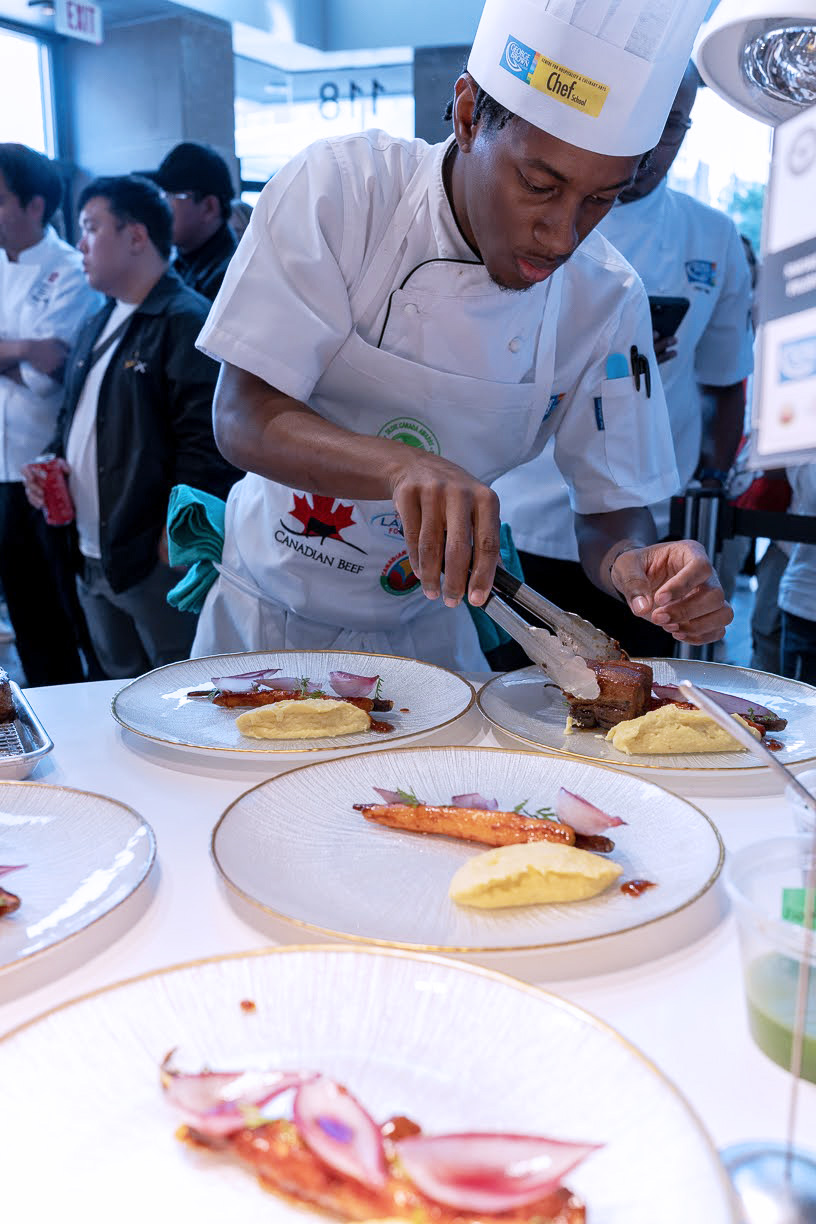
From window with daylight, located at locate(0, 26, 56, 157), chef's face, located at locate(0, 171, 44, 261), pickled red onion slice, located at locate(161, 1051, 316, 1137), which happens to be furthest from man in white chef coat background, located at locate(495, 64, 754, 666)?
window with daylight, located at locate(0, 26, 56, 157)

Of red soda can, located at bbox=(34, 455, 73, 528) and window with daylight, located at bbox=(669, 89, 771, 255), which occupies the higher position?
window with daylight, located at bbox=(669, 89, 771, 255)

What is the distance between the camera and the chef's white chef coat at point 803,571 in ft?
8.80

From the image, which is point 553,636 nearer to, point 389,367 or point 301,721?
point 301,721

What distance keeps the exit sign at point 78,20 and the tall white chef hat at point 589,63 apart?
5.62 m

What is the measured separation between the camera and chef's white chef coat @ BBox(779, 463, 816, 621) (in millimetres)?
2684

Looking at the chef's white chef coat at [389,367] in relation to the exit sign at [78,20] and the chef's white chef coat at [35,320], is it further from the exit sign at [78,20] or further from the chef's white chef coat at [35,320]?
the exit sign at [78,20]

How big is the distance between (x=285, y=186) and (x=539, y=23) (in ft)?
1.59

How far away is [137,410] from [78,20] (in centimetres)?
406

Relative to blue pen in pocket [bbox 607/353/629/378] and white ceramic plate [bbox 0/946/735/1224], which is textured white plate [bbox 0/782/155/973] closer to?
white ceramic plate [bbox 0/946/735/1224]

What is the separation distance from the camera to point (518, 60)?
1.60 metres

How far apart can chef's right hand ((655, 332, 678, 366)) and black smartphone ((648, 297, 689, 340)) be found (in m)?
0.01

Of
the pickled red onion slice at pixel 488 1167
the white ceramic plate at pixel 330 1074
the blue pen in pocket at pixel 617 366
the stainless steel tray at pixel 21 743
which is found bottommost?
the stainless steel tray at pixel 21 743

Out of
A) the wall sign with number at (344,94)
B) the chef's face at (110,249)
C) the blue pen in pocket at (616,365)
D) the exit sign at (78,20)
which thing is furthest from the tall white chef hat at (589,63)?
the wall sign with number at (344,94)

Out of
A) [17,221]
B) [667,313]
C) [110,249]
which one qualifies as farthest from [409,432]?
[17,221]
